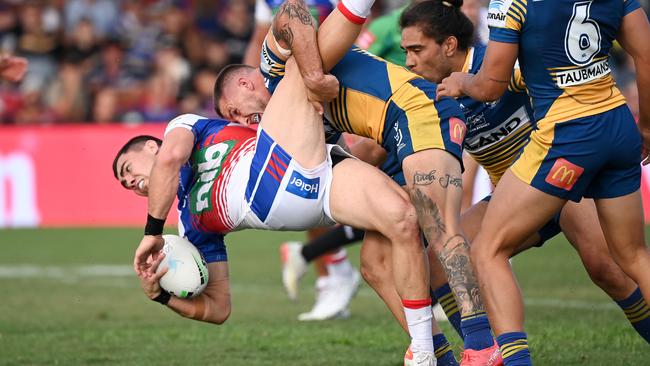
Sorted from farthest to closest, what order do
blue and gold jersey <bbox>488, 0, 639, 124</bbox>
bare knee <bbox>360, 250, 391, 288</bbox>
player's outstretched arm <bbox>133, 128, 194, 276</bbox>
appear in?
bare knee <bbox>360, 250, 391, 288</bbox>
player's outstretched arm <bbox>133, 128, 194, 276</bbox>
blue and gold jersey <bbox>488, 0, 639, 124</bbox>

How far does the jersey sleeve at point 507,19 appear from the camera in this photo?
559 cm

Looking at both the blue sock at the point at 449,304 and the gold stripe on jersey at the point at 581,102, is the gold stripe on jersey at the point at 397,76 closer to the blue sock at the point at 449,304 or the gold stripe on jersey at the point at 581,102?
the gold stripe on jersey at the point at 581,102

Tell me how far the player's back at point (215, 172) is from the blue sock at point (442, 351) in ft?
4.52

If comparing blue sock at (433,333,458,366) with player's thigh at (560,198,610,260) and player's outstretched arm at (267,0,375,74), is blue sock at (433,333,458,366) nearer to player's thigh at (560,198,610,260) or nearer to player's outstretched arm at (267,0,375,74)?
player's thigh at (560,198,610,260)

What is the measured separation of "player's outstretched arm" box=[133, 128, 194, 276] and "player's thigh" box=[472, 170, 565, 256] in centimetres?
180

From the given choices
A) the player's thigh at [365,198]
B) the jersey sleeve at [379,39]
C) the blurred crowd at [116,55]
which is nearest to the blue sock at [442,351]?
the player's thigh at [365,198]

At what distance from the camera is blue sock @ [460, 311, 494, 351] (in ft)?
19.5

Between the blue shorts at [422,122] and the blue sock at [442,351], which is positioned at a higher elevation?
the blue shorts at [422,122]

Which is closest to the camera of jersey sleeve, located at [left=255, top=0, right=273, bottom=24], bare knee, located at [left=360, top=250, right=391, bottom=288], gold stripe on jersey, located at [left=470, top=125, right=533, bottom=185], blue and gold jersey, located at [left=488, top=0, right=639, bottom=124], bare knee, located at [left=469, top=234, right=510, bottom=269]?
blue and gold jersey, located at [left=488, top=0, right=639, bottom=124]

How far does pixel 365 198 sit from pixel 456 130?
2.27 ft

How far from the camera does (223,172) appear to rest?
21.4ft

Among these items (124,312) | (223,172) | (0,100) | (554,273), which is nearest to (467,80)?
(223,172)

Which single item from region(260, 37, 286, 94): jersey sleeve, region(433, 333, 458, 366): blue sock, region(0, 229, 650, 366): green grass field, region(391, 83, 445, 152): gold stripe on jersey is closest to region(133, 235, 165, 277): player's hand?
region(0, 229, 650, 366): green grass field

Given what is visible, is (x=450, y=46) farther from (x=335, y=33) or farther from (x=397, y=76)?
(x=335, y=33)
